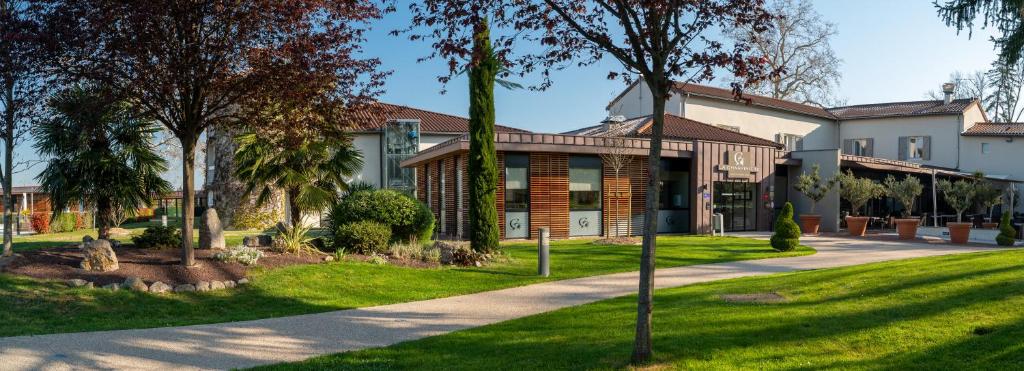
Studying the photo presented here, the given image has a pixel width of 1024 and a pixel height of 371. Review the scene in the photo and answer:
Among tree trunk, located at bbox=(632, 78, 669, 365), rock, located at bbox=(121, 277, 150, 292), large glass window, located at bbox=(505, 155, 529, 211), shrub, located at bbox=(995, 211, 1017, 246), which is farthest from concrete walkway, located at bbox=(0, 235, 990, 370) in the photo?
shrub, located at bbox=(995, 211, 1017, 246)

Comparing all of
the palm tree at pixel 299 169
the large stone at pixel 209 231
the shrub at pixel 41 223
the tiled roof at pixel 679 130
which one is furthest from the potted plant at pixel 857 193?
the shrub at pixel 41 223

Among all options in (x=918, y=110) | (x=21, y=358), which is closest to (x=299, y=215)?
(x=21, y=358)

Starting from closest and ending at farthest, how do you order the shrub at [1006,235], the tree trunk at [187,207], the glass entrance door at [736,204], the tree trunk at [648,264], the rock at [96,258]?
the tree trunk at [648,264] < the rock at [96,258] < the tree trunk at [187,207] < the shrub at [1006,235] < the glass entrance door at [736,204]

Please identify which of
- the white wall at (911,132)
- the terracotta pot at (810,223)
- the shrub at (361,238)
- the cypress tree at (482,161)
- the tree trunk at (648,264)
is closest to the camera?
the tree trunk at (648,264)

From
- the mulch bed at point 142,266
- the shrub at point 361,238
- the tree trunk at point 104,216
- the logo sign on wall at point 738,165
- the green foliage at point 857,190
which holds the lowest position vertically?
the mulch bed at point 142,266

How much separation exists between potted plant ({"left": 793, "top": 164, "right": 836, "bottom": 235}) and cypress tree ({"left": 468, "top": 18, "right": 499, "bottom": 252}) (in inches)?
590

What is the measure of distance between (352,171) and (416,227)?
10.3ft

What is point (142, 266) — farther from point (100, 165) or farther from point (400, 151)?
point (400, 151)

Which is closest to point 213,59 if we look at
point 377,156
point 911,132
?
point 377,156

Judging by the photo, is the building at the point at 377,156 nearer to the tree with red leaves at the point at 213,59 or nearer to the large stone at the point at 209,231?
the large stone at the point at 209,231

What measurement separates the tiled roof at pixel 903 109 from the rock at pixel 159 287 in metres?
41.9

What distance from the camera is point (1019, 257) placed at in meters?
10.6

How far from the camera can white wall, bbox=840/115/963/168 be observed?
3991cm

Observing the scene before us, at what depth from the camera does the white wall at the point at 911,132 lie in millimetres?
39906
